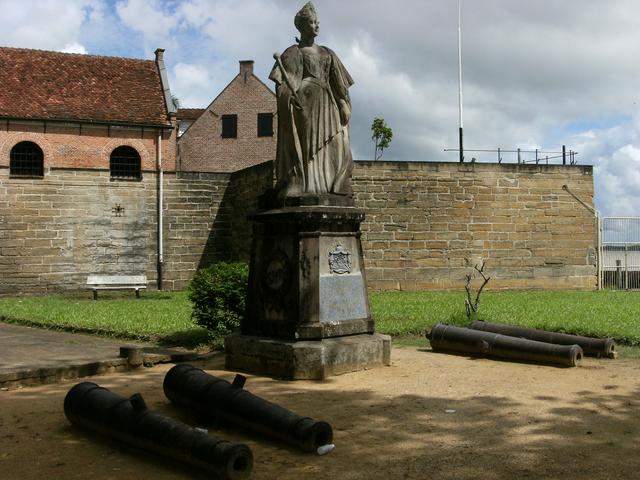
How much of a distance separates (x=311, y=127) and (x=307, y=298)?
6.02 ft

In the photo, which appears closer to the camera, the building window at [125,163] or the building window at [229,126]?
the building window at [125,163]

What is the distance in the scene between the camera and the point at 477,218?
62.2ft

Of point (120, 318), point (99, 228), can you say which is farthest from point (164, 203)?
point (120, 318)

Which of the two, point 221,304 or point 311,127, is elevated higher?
point 311,127

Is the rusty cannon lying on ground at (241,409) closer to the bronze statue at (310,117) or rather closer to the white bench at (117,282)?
the bronze statue at (310,117)

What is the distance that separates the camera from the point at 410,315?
39.4ft

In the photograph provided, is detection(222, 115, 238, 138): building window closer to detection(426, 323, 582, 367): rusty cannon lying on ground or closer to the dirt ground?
detection(426, 323, 582, 367): rusty cannon lying on ground

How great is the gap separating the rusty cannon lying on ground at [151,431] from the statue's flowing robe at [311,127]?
3.15 metres

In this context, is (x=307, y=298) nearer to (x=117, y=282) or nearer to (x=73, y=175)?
(x=117, y=282)

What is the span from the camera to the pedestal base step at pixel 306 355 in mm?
6641

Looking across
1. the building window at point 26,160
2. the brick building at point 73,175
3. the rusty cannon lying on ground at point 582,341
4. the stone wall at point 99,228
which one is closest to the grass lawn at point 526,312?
the rusty cannon lying on ground at point 582,341

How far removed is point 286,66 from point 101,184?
15851 mm

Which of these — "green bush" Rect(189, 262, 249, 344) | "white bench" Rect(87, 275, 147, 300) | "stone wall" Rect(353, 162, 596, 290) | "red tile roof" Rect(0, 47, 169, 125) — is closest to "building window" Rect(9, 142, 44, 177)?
"red tile roof" Rect(0, 47, 169, 125)

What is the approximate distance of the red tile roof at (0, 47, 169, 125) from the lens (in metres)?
21.8
